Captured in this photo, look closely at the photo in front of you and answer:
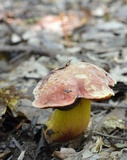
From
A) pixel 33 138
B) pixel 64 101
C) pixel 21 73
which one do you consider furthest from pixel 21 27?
pixel 64 101

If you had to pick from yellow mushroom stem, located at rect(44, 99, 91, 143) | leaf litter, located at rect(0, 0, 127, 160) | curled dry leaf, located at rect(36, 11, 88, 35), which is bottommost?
curled dry leaf, located at rect(36, 11, 88, 35)

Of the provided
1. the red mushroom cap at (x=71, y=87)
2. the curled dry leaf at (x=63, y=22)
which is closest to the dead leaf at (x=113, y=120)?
the red mushroom cap at (x=71, y=87)

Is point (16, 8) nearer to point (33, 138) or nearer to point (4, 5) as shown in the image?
point (4, 5)

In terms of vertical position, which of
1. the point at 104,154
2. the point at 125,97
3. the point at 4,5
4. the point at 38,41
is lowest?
the point at 4,5

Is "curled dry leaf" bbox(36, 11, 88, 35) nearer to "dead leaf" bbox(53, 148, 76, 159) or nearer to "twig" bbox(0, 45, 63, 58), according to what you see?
"twig" bbox(0, 45, 63, 58)

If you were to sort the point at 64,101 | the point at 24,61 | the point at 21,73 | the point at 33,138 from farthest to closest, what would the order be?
the point at 24,61
the point at 21,73
the point at 33,138
the point at 64,101

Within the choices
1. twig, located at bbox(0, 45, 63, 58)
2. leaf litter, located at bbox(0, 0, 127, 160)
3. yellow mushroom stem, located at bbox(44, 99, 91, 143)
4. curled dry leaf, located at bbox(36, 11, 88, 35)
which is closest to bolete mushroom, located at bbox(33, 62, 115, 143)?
yellow mushroom stem, located at bbox(44, 99, 91, 143)

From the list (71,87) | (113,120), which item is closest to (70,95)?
(71,87)

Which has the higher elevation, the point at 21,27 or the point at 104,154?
the point at 104,154
